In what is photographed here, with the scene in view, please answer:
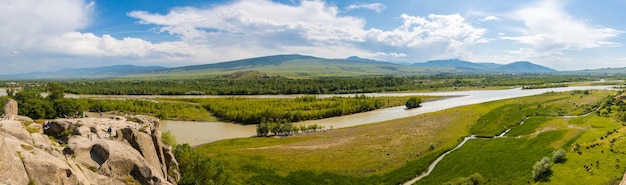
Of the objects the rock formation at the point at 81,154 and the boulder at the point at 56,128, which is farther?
the boulder at the point at 56,128

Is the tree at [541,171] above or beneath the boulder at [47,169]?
beneath

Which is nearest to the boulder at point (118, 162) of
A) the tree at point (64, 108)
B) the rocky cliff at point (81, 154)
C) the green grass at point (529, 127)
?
the rocky cliff at point (81, 154)

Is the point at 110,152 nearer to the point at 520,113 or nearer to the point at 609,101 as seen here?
the point at 520,113

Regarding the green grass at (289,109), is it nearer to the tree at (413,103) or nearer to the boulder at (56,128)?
the tree at (413,103)

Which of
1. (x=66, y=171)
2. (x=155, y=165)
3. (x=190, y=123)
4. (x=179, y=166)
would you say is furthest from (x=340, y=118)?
(x=66, y=171)

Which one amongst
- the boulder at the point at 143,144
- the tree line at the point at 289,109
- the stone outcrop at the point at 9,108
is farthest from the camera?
the tree line at the point at 289,109

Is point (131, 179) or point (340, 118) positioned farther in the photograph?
point (340, 118)

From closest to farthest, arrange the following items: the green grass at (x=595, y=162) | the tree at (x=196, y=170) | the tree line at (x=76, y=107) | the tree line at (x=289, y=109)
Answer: the tree at (x=196, y=170)
the green grass at (x=595, y=162)
the tree line at (x=76, y=107)
the tree line at (x=289, y=109)

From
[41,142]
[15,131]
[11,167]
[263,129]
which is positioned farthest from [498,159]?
[11,167]
